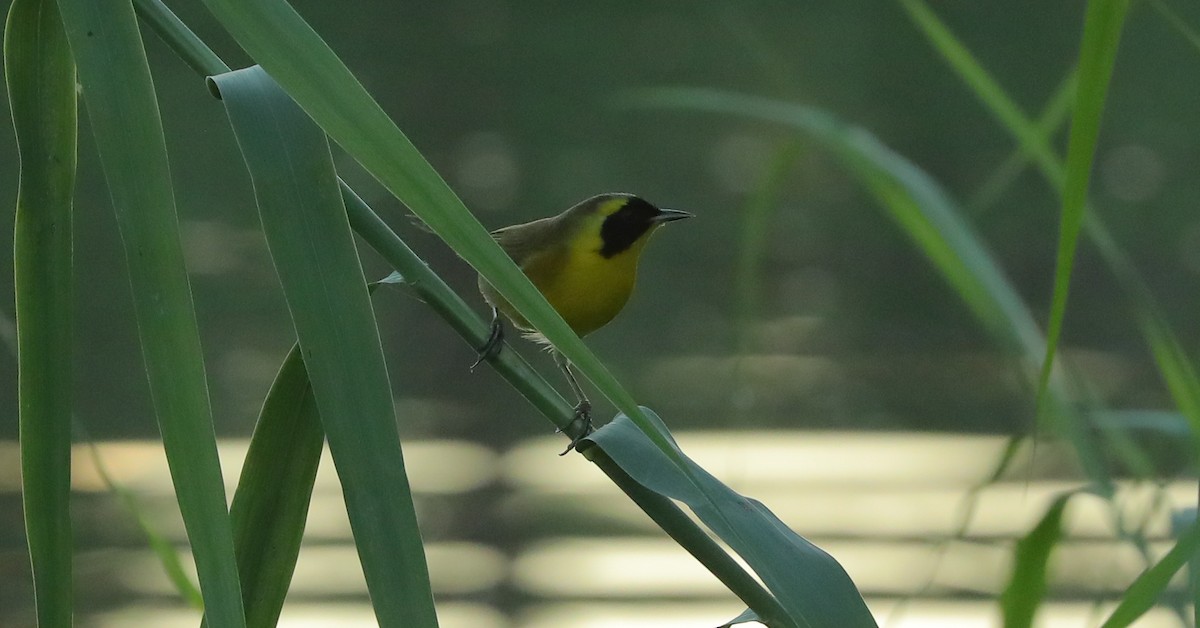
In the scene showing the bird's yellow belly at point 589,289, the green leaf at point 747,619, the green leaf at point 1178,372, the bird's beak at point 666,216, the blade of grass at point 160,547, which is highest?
the bird's beak at point 666,216

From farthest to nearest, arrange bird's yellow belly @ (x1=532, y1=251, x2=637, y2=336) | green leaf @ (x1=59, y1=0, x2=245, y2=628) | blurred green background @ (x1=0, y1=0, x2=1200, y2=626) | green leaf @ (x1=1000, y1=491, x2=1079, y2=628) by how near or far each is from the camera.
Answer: blurred green background @ (x1=0, y1=0, x2=1200, y2=626) < bird's yellow belly @ (x1=532, y1=251, x2=637, y2=336) < green leaf @ (x1=1000, y1=491, x2=1079, y2=628) < green leaf @ (x1=59, y1=0, x2=245, y2=628)

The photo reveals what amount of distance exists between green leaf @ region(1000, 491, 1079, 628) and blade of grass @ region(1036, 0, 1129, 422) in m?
0.19

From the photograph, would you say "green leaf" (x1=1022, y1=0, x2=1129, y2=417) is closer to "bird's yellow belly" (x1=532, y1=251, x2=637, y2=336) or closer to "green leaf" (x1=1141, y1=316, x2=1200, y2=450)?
"green leaf" (x1=1141, y1=316, x2=1200, y2=450)

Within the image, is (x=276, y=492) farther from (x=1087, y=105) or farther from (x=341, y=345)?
(x=1087, y=105)

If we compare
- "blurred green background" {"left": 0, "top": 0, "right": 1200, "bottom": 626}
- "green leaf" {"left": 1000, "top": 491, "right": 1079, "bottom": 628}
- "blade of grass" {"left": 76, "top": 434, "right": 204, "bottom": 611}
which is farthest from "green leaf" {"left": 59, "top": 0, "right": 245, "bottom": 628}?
"blurred green background" {"left": 0, "top": 0, "right": 1200, "bottom": 626}

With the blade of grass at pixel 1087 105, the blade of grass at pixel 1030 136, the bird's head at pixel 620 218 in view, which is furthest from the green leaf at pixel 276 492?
the bird's head at pixel 620 218

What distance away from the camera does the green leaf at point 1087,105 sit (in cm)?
45

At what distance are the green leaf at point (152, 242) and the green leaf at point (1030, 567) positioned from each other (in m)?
0.42

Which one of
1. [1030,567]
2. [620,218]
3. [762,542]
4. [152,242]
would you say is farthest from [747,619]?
[620,218]

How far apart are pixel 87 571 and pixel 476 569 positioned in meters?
0.93

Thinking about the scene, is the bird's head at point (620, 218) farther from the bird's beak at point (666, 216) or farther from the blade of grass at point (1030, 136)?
the blade of grass at point (1030, 136)

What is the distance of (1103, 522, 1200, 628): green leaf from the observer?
0.50 m

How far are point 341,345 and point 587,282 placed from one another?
73cm

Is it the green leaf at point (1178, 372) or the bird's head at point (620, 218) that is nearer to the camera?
the green leaf at point (1178, 372)
